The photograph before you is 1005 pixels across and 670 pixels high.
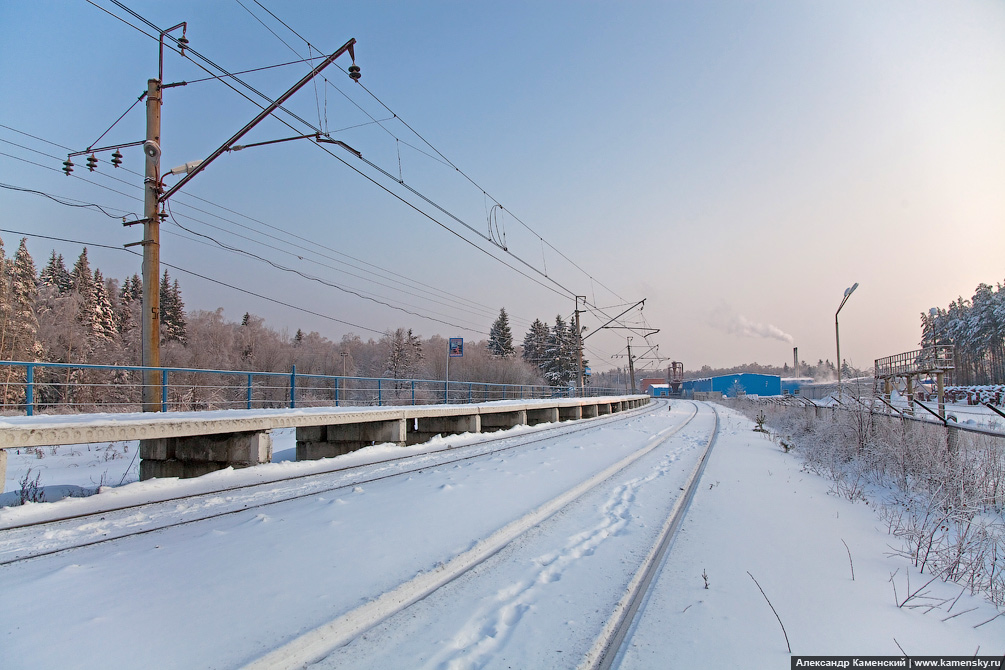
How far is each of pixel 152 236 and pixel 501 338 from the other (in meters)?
68.0

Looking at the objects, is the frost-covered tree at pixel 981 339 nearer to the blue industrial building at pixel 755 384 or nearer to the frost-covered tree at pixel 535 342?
the blue industrial building at pixel 755 384

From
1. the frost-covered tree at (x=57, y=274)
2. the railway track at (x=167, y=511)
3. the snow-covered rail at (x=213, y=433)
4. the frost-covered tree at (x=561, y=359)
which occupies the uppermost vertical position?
the frost-covered tree at (x=57, y=274)

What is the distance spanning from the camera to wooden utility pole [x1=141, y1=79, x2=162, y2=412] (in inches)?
439

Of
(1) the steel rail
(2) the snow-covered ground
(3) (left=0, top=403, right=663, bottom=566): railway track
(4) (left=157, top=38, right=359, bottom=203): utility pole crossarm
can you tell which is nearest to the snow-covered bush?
(2) the snow-covered ground

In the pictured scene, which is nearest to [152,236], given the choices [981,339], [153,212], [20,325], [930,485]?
[153,212]

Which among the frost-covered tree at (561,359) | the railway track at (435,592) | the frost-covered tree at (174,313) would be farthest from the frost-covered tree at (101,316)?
the railway track at (435,592)

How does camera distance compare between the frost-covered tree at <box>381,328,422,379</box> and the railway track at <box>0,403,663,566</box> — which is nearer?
the railway track at <box>0,403,663,566</box>

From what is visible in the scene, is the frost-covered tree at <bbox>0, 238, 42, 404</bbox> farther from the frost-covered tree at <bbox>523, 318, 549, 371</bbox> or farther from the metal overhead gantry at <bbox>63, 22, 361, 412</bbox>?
the frost-covered tree at <bbox>523, 318, 549, 371</bbox>

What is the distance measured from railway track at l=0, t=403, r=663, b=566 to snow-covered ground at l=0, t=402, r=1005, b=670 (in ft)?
0.46

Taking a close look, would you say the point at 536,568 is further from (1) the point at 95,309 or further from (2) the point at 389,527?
(1) the point at 95,309

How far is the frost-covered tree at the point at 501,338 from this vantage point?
77.9 meters

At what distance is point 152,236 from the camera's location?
37.4ft

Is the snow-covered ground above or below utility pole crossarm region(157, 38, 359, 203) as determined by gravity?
below

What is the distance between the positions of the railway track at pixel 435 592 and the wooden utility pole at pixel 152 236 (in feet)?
31.0
